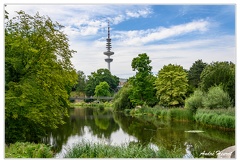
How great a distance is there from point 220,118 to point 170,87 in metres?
8.38

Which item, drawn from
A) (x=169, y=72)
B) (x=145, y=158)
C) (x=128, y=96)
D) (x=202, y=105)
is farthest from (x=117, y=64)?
(x=128, y=96)

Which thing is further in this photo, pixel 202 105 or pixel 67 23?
pixel 202 105

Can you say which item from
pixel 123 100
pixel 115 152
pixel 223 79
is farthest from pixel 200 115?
pixel 123 100

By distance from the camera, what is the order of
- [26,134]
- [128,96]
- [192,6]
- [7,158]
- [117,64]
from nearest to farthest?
[7,158], [192,6], [117,64], [26,134], [128,96]

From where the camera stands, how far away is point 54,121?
958 centimetres

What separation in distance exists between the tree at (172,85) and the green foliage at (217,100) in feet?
17.8

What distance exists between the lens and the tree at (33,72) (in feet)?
26.2

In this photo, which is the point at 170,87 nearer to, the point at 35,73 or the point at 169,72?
the point at 169,72

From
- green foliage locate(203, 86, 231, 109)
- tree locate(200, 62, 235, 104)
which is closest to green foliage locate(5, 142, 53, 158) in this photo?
green foliage locate(203, 86, 231, 109)

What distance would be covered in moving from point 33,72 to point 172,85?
13638 millimetres

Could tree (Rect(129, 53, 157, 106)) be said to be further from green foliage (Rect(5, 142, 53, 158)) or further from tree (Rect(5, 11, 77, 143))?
green foliage (Rect(5, 142, 53, 158))

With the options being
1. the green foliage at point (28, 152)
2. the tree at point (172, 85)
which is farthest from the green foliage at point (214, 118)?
the green foliage at point (28, 152)

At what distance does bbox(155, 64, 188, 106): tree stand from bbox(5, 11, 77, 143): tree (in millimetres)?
12106

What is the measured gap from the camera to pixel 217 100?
47.5ft
